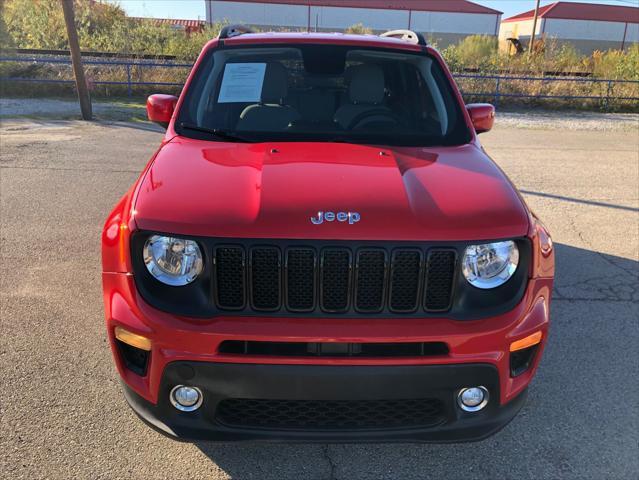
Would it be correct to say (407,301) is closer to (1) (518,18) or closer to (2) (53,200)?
(2) (53,200)

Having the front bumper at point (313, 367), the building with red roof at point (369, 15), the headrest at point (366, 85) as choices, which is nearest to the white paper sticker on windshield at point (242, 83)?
the headrest at point (366, 85)

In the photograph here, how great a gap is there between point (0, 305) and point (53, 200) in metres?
2.87

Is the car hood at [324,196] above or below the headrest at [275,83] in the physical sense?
below

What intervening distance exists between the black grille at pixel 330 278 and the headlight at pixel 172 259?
106 millimetres

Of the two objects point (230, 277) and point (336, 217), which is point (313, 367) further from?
point (336, 217)

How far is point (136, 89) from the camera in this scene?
60.8 feet

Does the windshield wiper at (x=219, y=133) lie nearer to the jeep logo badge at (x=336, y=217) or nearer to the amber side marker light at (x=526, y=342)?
the jeep logo badge at (x=336, y=217)

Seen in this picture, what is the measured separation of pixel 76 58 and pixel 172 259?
1279cm

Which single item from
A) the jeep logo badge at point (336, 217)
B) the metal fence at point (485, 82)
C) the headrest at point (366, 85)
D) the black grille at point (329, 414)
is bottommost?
the metal fence at point (485, 82)

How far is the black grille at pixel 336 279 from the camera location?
211cm

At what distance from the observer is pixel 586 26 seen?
53.3 m

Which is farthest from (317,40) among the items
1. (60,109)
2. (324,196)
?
(60,109)

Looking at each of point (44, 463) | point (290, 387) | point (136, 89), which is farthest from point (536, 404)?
point (136, 89)

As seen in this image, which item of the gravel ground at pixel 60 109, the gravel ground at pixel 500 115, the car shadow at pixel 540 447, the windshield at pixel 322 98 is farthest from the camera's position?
the gravel ground at pixel 500 115
